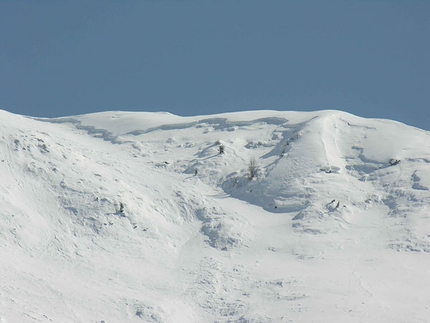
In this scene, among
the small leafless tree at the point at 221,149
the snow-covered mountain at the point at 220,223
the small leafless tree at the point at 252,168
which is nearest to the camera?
the snow-covered mountain at the point at 220,223

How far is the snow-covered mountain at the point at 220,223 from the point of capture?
20703mm

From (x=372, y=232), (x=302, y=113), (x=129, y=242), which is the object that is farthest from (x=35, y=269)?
(x=302, y=113)

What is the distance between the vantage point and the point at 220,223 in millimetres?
25891

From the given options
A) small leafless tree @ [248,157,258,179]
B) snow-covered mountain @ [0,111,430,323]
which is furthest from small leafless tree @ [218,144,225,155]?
small leafless tree @ [248,157,258,179]

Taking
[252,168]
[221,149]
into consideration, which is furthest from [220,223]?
[221,149]

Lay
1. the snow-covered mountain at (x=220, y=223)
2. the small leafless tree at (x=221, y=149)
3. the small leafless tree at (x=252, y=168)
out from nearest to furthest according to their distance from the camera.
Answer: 1. the snow-covered mountain at (x=220, y=223)
2. the small leafless tree at (x=252, y=168)
3. the small leafless tree at (x=221, y=149)

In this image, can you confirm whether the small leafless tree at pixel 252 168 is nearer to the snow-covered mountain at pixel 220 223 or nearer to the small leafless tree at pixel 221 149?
the snow-covered mountain at pixel 220 223

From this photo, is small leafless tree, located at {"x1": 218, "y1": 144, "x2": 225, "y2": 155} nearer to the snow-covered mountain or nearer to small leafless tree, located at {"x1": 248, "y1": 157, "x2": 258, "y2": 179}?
the snow-covered mountain

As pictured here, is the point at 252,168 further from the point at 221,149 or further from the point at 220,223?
the point at 220,223

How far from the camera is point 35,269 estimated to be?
2159cm

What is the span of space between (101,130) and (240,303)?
17.6m

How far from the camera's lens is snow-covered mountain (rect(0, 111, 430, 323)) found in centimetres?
2070

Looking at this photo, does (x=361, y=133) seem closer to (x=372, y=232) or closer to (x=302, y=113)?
(x=302, y=113)

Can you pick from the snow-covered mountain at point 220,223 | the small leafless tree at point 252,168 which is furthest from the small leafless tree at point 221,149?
the small leafless tree at point 252,168
